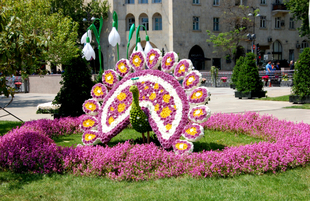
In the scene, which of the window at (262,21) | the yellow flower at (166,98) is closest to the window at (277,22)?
the window at (262,21)

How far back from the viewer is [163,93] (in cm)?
726

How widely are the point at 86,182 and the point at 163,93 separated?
2484 mm

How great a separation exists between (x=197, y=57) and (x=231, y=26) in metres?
6.18

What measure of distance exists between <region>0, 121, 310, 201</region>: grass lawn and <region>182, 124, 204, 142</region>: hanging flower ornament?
98 centimetres

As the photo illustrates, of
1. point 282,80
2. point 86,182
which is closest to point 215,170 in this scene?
point 86,182

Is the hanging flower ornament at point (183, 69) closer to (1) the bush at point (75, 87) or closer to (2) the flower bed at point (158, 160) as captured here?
(2) the flower bed at point (158, 160)

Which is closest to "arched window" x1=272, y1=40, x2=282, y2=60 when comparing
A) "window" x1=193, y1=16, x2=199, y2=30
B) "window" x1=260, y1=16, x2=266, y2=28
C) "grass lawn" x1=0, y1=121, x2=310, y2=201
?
"window" x1=260, y1=16, x2=266, y2=28

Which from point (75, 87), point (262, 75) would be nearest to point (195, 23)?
point (262, 75)

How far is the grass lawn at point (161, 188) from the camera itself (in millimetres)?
4898

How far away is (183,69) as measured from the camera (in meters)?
7.42

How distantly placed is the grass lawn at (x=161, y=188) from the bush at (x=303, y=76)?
1002cm

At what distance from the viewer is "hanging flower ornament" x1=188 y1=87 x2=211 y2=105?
689cm

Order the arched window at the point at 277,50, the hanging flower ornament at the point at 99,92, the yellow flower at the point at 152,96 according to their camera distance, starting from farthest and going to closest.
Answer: the arched window at the point at 277,50
the hanging flower ornament at the point at 99,92
the yellow flower at the point at 152,96

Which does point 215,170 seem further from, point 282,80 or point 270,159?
point 282,80
